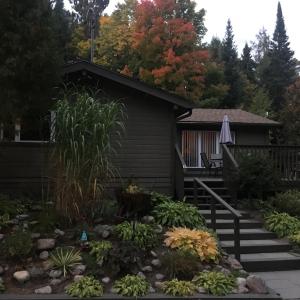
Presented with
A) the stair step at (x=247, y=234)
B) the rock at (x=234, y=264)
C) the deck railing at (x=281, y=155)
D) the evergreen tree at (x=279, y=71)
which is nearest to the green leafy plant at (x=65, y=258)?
the rock at (x=234, y=264)

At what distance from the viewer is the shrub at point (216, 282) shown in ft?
23.2

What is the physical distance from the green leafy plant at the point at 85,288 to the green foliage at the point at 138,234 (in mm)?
1281

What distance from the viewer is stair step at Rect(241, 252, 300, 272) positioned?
30.3 feet

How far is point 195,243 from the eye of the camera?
8344 millimetres

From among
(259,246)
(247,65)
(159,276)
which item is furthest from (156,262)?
(247,65)

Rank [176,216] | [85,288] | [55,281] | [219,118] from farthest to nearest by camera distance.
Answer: [219,118] → [176,216] → [55,281] → [85,288]

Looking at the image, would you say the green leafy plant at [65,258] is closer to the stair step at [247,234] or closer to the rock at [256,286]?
the rock at [256,286]

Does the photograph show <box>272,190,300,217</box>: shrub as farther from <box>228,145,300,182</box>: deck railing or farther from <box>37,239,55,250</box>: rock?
<box>37,239,55,250</box>: rock

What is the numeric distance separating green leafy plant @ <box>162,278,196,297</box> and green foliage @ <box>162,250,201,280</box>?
261mm

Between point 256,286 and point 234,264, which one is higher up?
point 234,264

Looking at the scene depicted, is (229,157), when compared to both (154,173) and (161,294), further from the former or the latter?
(161,294)

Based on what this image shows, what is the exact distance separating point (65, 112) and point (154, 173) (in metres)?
5.78

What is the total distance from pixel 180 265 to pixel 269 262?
262 centimetres

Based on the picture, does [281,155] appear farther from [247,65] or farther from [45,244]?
[247,65]
